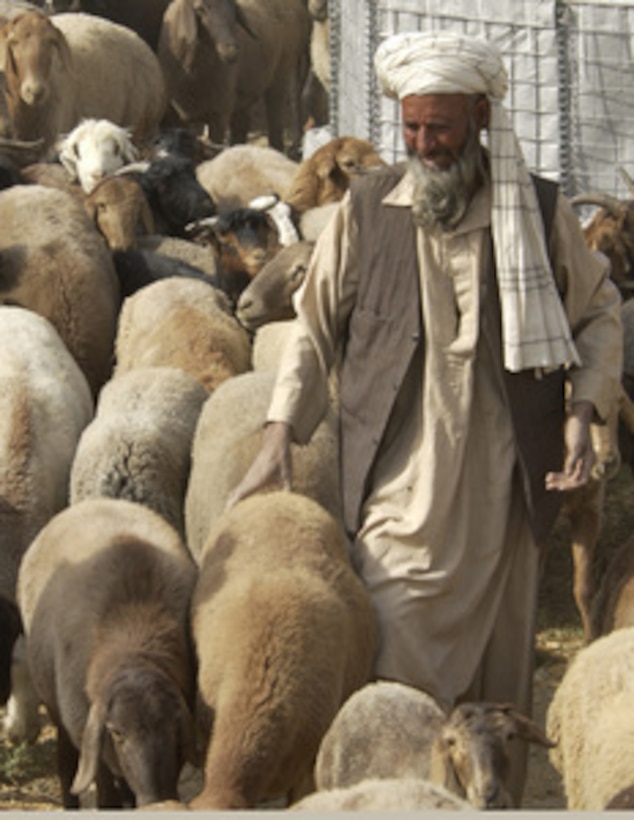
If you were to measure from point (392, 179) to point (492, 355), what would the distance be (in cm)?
68

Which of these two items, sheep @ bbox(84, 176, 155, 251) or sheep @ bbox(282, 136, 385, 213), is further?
sheep @ bbox(282, 136, 385, 213)

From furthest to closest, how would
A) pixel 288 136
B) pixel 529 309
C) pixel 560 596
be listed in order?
pixel 288 136 → pixel 560 596 → pixel 529 309

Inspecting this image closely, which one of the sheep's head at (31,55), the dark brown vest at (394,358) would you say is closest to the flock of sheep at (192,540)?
the dark brown vest at (394,358)

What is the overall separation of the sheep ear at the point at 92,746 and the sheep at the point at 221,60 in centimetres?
1365

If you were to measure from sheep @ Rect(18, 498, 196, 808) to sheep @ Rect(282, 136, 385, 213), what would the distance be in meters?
5.89

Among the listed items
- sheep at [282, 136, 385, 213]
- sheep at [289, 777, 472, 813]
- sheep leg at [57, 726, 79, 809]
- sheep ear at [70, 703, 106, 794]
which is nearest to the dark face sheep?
sheep at [282, 136, 385, 213]

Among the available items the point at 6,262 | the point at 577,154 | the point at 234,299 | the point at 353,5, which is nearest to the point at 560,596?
the point at 234,299

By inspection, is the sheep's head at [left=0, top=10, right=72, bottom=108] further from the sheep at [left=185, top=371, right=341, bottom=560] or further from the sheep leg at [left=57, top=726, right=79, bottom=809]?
the sheep leg at [left=57, top=726, right=79, bottom=809]

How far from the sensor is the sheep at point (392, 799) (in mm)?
5062

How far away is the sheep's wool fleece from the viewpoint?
22.1ft

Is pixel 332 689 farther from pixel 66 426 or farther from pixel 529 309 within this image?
pixel 66 426

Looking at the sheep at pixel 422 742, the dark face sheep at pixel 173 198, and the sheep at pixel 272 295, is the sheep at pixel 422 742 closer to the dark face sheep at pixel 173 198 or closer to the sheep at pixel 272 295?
the sheep at pixel 272 295

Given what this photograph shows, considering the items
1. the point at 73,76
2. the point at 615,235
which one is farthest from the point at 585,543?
the point at 73,76

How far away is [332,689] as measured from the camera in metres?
6.79
